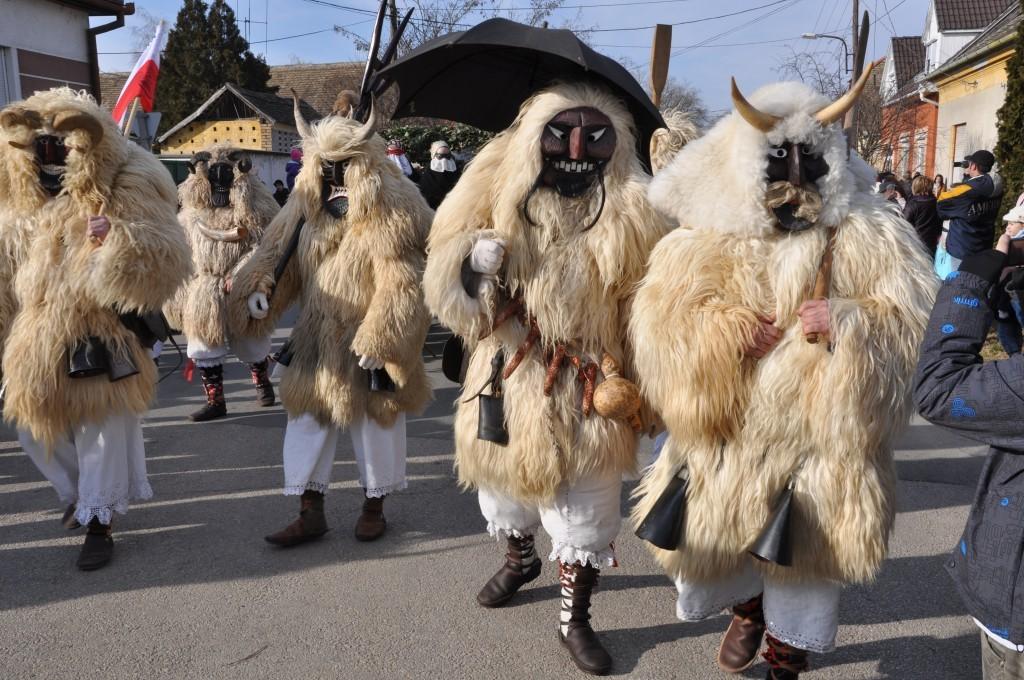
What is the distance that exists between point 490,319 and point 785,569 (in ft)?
4.26

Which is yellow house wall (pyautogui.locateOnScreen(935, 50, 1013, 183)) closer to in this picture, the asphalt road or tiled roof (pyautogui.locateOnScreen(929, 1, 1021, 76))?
tiled roof (pyautogui.locateOnScreen(929, 1, 1021, 76))

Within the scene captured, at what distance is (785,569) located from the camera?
8.09 feet

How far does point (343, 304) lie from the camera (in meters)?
3.81

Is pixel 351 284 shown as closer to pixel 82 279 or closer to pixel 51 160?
pixel 82 279

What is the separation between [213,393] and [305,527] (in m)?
2.76

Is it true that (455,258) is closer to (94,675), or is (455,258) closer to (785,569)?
(785,569)

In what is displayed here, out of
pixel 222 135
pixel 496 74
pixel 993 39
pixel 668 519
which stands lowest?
pixel 668 519

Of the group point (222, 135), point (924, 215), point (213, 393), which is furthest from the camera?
point (222, 135)

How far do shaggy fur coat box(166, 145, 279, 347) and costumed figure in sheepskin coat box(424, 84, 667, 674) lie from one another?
12.0 ft

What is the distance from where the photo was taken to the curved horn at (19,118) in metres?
3.57

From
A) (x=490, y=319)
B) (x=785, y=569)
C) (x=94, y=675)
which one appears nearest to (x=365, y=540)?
(x=94, y=675)

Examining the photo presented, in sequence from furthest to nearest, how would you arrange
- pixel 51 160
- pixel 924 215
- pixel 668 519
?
pixel 924 215 → pixel 51 160 → pixel 668 519

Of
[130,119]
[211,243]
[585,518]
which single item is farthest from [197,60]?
[585,518]

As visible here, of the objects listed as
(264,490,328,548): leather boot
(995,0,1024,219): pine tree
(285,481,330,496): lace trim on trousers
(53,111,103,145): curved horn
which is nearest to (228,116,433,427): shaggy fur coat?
(285,481,330,496): lace trim on trousers
